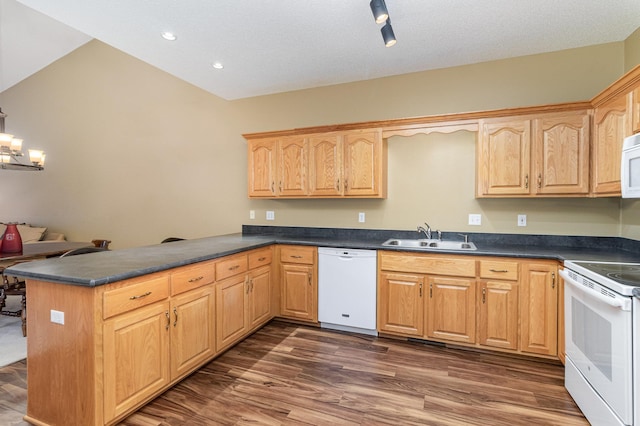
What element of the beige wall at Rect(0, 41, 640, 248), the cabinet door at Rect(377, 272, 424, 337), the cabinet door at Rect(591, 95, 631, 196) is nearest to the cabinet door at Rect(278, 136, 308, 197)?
the beige wall at Rect(0, 41, 640, 248)

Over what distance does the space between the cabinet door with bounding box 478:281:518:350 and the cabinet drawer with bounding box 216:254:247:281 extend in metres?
2.15

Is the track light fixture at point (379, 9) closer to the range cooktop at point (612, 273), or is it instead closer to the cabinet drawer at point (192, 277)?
the range cooktop at point (612, 273)

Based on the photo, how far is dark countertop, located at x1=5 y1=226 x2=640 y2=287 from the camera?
181cm

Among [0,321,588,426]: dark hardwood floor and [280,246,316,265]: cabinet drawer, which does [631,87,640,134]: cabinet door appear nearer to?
[0,321,588,426]: dark hardwood floor

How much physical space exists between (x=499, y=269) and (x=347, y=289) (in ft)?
4.54

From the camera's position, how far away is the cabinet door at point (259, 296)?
3.12 m

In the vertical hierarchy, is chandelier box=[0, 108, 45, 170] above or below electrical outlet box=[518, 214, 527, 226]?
above

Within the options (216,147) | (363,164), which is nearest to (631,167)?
(363,164)

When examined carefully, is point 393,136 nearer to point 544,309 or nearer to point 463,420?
point 544,309

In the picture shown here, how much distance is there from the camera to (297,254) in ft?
11.2

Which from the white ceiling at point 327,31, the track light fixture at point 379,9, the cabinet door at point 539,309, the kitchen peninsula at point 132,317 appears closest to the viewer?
the kitchen peninsula at point 132,317

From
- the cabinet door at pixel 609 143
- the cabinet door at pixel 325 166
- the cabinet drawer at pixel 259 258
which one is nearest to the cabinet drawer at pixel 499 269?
the cabinet door at pixel 609 143

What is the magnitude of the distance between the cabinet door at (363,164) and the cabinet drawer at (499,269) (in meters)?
1.20

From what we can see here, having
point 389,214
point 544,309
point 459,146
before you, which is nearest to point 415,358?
point 544,309
